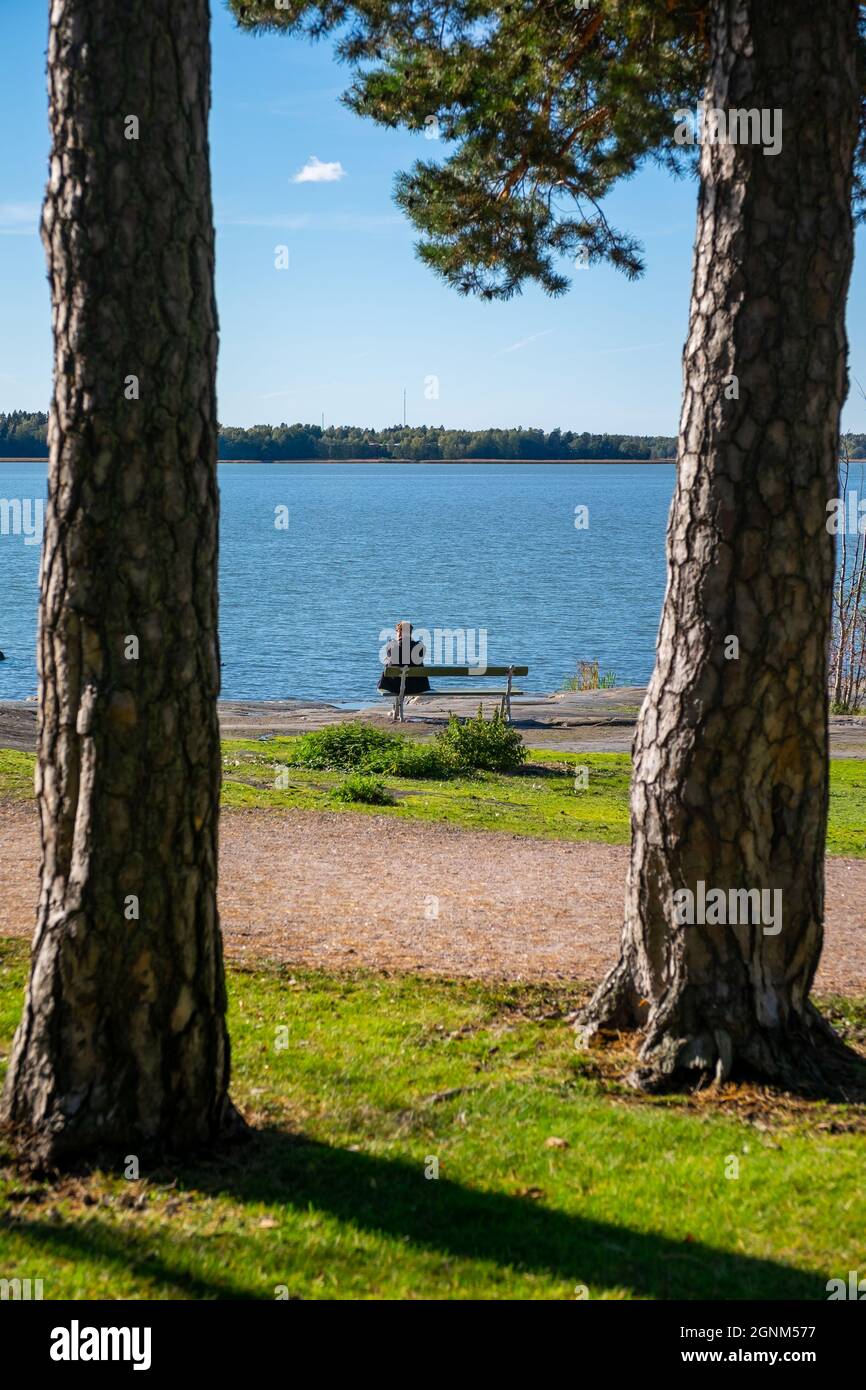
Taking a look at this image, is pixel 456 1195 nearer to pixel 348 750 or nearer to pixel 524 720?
pixel 348 750

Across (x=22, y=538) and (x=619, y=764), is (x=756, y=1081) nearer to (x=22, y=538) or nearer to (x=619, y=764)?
(x=619, y=764)

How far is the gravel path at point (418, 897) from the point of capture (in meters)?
8.18

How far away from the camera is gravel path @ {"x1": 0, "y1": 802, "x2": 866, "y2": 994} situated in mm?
8180

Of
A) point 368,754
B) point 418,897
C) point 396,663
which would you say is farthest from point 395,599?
point 418,897

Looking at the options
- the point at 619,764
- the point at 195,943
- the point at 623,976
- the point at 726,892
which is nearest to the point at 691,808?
the point at 726,892

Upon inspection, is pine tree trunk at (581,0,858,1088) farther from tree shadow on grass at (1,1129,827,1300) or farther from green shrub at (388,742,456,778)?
green shrub at (388,742,456,778)

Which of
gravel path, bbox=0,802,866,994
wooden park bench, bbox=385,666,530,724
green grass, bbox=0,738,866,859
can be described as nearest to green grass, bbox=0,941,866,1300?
gravel path, bbox=0,802,866,994

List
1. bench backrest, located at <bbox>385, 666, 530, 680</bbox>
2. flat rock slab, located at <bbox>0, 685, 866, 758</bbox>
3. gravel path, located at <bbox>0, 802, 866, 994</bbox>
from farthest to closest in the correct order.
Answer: bench backrest, located at <bbox>385, 666, 530, 680</bbox> → flat rock slab, located at <bbox>0, 685, 866, 758</bbox> → gravel path, located at <bbox>0, 802, 866, 994</bbox>

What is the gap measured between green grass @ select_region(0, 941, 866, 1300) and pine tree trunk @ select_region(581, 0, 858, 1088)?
0.52m

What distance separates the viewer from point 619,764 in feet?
62.0

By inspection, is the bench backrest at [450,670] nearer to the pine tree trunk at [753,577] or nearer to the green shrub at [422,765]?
the green shrub at [422,765]

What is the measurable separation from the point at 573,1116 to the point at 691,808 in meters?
1.49

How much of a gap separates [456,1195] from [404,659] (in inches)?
761

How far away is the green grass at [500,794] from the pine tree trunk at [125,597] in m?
8.72
